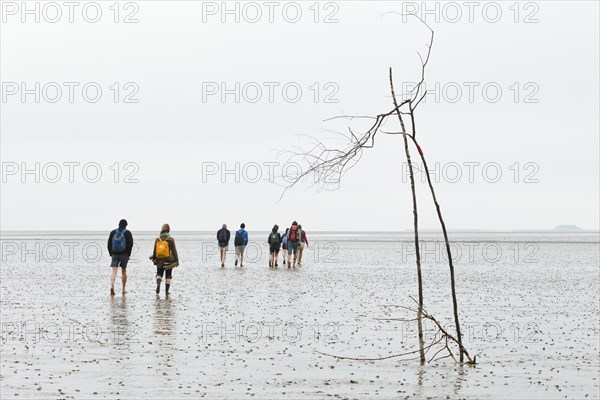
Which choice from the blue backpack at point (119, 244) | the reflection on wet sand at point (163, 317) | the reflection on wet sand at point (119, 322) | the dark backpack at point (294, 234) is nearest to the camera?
the reflection on wet sand at point (119, 322)

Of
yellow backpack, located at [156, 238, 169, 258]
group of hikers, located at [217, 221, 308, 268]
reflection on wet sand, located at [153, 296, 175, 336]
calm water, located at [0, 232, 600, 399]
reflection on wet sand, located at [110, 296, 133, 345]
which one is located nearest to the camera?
calm water, located at [0, 232, 600, 399]

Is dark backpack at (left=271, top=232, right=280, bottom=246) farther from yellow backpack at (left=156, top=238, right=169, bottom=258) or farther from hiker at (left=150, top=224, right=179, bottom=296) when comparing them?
yellow backpack at (left=156, top=238, right=169, bottom=258)

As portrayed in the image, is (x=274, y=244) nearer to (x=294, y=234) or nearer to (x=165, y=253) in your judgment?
(x=294, y=234)

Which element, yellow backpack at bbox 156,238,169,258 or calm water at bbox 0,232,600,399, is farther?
yellow backpack at bbox 156,238,169,258

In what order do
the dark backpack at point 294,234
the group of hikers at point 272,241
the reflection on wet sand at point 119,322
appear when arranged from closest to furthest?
the reflection on wet sand at point 119,322, the group of hikers at point 272,241, the dark backpack at point 294,234

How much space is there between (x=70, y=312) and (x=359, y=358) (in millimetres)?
9123

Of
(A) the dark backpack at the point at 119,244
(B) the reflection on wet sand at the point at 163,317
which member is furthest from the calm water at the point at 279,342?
(A) the dark backpack at the point at 119,244

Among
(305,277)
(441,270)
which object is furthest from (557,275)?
(305,277)

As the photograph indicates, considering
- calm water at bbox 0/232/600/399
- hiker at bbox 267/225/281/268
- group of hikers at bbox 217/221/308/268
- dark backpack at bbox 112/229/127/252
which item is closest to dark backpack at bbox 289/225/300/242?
group of hikers at bbox 217/221/308/268

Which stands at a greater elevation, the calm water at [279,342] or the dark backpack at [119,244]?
the dark backpack at [119,244]

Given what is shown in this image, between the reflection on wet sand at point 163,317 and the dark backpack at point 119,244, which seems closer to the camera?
the reflection on wet sand at point 163,317

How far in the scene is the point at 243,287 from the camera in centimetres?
3023

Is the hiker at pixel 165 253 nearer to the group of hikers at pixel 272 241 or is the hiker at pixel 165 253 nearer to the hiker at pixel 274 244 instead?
the group of hikers at pixel 272 241

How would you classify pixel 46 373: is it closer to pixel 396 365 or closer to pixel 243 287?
pixel 396 365
